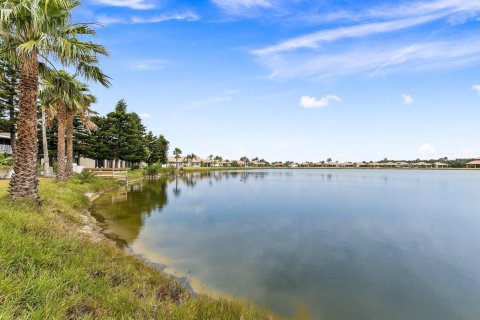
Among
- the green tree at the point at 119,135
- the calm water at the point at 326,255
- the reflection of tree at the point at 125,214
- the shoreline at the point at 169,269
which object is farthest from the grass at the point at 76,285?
the green tree at the point at 119,135

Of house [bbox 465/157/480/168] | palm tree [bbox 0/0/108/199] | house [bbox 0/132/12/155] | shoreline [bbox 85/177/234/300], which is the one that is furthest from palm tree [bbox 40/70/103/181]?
house [bbox 465/157/480/168]

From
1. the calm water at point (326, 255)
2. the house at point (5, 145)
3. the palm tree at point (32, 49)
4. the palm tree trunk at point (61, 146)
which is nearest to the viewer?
the calm water at point (326, 255)

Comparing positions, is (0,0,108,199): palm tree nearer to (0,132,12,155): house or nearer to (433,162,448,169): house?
(0,132,12,155): house

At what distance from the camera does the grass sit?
432cm

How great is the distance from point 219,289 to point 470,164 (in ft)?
743

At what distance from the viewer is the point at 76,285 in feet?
17.2

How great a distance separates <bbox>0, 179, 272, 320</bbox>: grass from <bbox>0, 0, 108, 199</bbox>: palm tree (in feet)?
15.3

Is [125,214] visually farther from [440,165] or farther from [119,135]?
[440,165]

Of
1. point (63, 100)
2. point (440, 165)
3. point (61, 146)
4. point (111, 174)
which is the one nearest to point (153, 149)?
point (111, 174)

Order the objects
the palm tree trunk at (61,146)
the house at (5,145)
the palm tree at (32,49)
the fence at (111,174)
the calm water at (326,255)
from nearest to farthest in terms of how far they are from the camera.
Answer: the calm water at (326,255) < the palm tree at (32,49) < the palm tree trunk at (61,146) < the fence at (111,174) < the house at (5,145)

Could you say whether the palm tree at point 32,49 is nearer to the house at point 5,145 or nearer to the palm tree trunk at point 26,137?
the palm tree trunk at point 26,137

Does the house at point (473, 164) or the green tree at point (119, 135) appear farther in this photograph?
the house at point (473, 164)

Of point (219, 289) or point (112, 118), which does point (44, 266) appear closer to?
point (219, 289)

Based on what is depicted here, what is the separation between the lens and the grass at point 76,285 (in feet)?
14.2
